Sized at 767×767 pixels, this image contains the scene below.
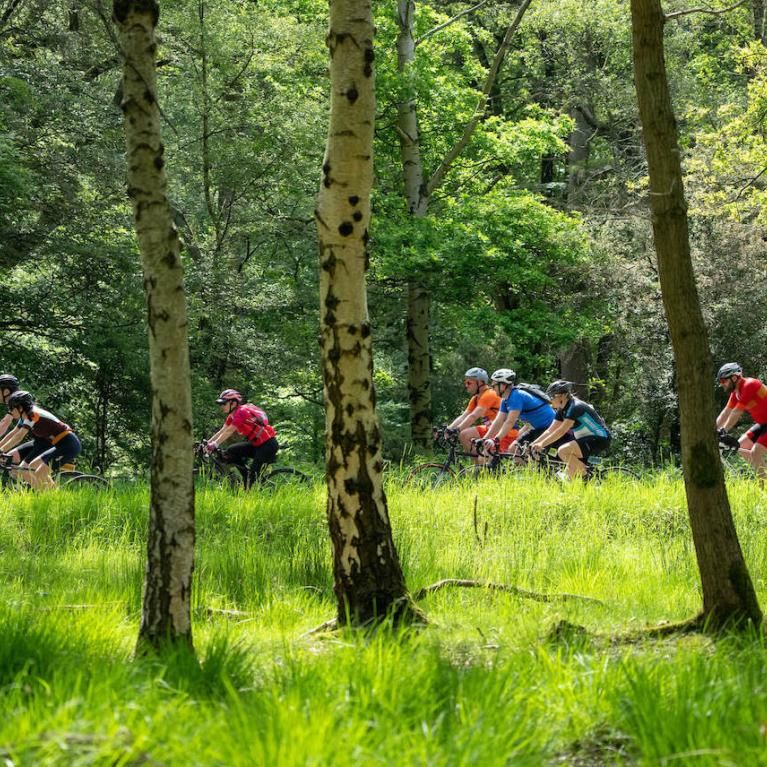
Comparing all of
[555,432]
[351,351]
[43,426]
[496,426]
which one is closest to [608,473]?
[555,432]

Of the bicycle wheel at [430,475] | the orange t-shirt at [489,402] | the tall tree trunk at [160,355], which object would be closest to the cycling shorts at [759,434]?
the orange t-shirt at [489,402]

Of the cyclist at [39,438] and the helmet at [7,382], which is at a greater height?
the helmet at [7,382]

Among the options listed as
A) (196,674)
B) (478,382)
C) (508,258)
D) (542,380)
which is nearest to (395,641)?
(196,674)

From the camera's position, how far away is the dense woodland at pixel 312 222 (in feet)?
59.7

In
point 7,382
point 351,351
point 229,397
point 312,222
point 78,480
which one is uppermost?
point 312,222

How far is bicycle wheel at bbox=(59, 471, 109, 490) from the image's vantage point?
1260 cm

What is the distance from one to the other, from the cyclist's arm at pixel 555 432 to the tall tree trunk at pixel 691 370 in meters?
7.46

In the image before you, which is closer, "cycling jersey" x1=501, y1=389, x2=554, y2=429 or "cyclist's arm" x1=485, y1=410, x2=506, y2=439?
"cyclist's arm" x1=485, y1=410, x2=506, y2=439

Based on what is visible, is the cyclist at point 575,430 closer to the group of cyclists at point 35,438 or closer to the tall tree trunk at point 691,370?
the group of cyclists at point 35,438

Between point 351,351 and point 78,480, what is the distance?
26.5 feet

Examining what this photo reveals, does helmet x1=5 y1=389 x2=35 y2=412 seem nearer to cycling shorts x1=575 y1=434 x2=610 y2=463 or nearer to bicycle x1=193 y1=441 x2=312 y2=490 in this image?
bicycle x1=193 y1=441 x2=312 y2=490

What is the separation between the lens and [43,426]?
12883 mm

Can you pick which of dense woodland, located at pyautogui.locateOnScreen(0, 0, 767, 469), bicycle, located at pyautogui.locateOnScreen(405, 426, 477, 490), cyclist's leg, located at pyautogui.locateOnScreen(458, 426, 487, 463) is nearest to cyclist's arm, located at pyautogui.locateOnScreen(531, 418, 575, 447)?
bicycle, located at pyautogui.locateOnScreen(405, 426, 477, 490)

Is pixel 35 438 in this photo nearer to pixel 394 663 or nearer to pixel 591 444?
pixel 591 444
